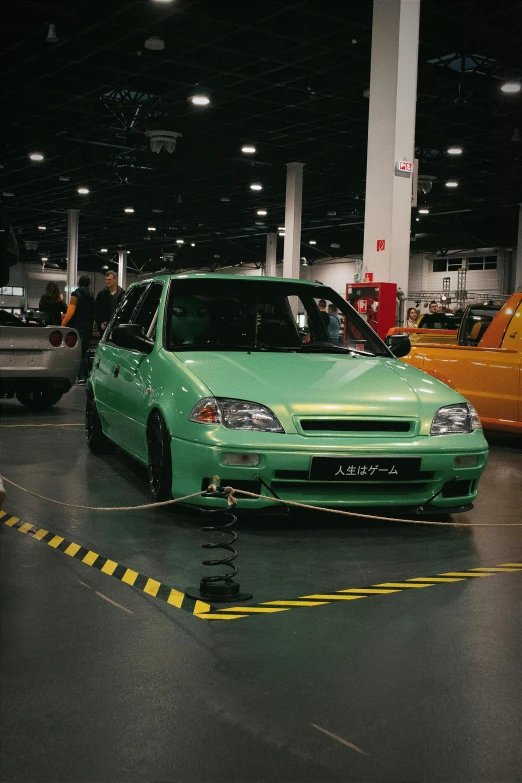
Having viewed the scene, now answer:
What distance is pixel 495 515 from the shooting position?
619 centimetres

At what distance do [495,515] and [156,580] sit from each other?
2809 millimetres

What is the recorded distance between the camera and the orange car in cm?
947

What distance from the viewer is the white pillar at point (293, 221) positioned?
88.3ft

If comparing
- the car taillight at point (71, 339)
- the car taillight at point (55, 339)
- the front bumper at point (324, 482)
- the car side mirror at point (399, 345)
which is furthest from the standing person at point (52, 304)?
the front bumper at point (324, 482)

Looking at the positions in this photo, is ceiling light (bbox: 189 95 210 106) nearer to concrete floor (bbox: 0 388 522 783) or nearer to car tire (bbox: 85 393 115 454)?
car tire (bbox: 85 393 115 454)

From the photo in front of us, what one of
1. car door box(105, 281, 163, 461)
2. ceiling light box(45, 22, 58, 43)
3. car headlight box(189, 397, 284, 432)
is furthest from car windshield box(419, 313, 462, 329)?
car headlight box(189, 397, 284, 432)

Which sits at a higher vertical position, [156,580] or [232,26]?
[232,26]

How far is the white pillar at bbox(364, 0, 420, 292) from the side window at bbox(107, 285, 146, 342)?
5.49m

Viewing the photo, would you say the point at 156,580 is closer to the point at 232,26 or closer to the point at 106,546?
the point at 106,546

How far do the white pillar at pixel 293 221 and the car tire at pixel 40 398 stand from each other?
1442 cm

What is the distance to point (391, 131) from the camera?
12.2 meters

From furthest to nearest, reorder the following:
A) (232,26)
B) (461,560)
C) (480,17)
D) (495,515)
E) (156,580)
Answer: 1. (232,26)
2. (480,17)
3. (495,515)
4. (461,560)
5. (156,580)

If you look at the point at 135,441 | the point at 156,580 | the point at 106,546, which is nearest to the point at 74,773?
the point at 156,580

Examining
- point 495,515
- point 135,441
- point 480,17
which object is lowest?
point 495,515
